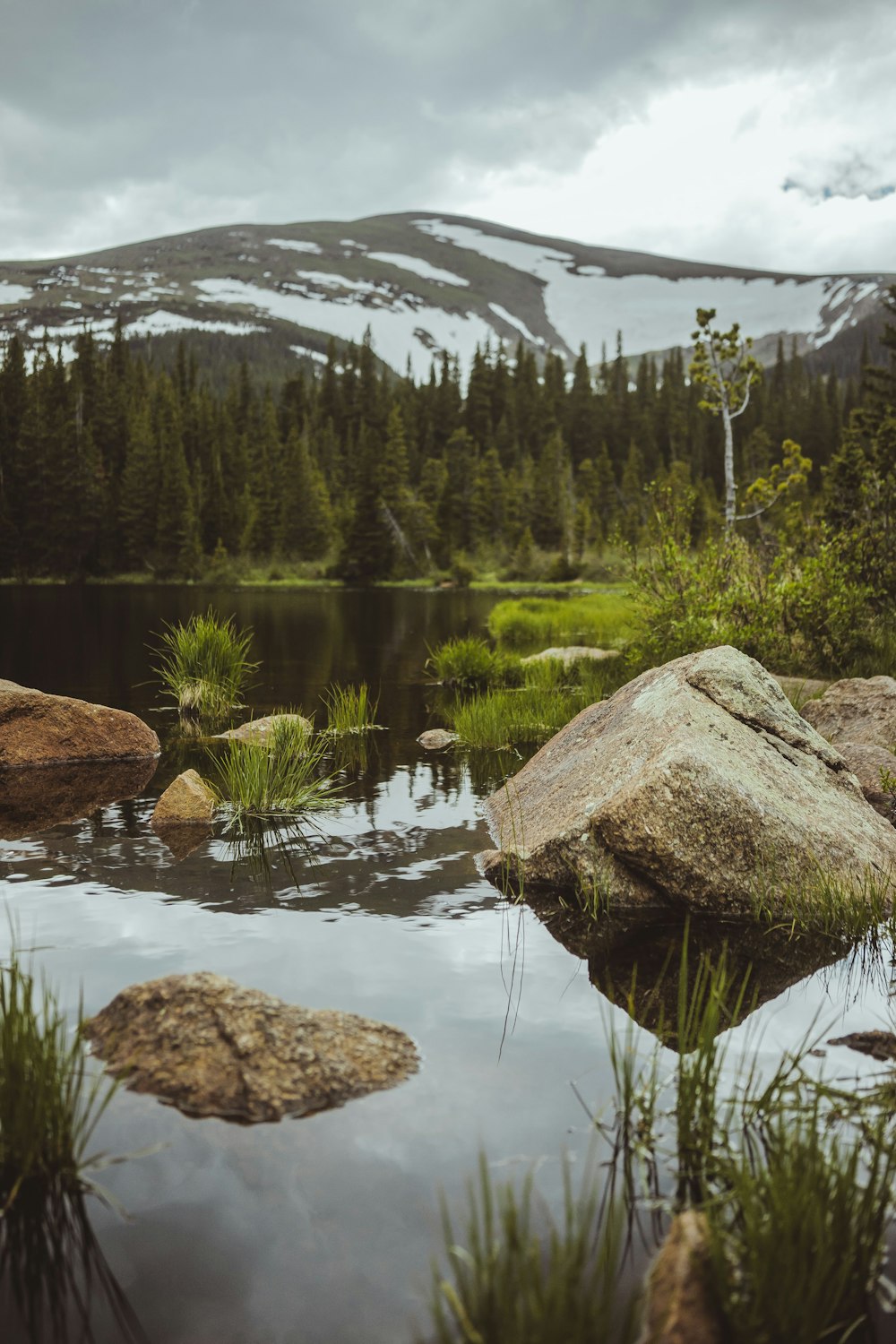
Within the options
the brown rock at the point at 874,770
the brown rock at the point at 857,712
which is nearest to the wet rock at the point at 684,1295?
the brown rock at the point at 874,770

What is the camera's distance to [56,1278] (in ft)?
10.6

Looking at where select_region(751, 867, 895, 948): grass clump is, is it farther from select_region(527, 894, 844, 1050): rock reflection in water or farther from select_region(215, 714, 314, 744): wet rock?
select_region(215, 714, 314, 744): wet rock

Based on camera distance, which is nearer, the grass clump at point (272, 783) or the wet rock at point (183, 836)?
the wet rock at point (183, 836)

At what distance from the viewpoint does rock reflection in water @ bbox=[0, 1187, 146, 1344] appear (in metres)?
3.05

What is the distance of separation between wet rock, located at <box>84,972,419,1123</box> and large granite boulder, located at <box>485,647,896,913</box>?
2495 mm

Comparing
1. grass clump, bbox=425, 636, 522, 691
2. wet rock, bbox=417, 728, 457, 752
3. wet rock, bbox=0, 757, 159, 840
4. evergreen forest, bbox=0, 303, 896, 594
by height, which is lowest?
wet rock, bbox=0, 757, 159, 840

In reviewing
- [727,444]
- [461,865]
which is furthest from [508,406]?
[461,865]

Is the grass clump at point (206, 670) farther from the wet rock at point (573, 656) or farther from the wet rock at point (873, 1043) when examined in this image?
the wet rock at point (873, 1043)

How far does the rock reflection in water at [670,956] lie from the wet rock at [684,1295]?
1933mm

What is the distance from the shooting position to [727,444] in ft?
76.5

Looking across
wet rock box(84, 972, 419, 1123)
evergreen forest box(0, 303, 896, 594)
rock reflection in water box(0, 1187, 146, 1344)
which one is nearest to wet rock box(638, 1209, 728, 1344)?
rock reflection in water box(0, 1187, 146, 1344)

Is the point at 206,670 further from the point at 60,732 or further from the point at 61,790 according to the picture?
the point at 61,790

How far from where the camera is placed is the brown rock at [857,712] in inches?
392

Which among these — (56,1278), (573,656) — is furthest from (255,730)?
(56,1278)
